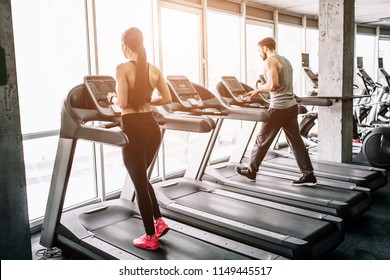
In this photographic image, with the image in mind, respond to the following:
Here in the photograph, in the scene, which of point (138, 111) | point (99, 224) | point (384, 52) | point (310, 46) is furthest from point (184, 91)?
point (384, 52)

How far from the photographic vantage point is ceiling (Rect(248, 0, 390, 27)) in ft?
22.6

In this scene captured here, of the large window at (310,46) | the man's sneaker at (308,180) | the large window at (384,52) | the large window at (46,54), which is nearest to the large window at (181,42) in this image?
the large window at (46,54)

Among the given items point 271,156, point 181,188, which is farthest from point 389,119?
point 181,188

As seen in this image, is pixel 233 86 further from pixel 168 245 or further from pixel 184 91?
pixel 168 245

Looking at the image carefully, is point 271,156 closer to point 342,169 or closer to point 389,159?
point 342,169

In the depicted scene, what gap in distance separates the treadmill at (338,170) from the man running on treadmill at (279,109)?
0.48 meters

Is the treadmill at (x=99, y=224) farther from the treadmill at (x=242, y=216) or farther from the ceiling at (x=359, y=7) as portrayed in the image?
the ceiling at (x=359, y=7)

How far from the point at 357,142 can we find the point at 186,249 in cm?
523

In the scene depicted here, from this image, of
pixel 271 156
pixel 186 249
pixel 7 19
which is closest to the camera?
pixel 7 19

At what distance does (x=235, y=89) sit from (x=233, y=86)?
0.05 metres

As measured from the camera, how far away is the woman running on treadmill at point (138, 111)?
2475 mm

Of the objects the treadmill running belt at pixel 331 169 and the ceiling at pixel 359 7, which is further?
the ceiling at pixel 359 7
